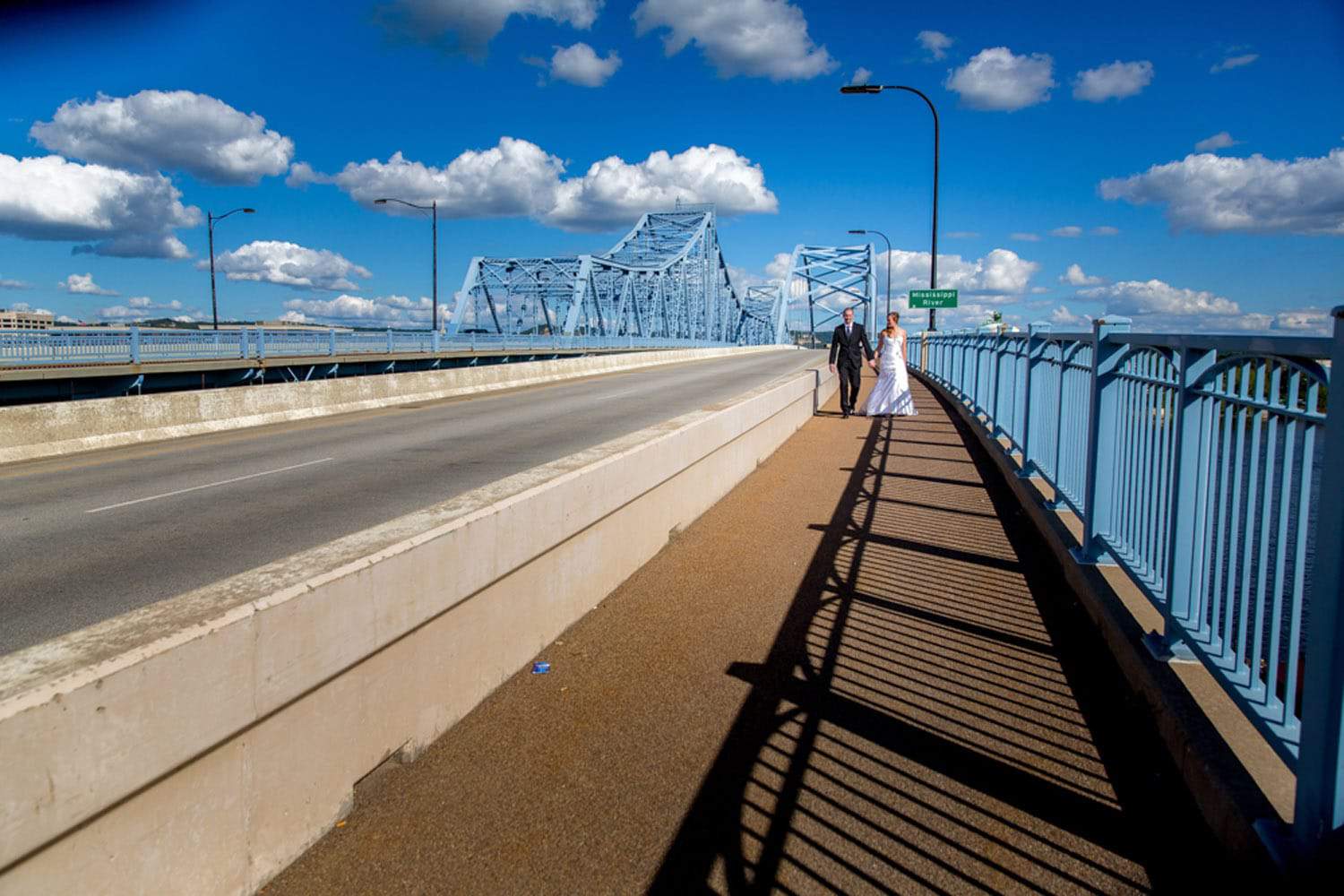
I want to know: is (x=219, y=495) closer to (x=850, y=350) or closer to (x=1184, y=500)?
(x=1184, y=500)

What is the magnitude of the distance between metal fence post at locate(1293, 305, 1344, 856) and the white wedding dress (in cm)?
1344

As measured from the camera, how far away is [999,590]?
6.11 m

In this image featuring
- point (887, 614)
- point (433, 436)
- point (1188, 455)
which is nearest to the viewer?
point (1188, 455)

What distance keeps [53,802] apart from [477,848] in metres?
1.34

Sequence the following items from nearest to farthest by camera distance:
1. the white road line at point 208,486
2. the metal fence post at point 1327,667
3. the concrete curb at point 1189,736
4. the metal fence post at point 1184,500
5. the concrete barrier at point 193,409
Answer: the metal fence post at point 1327,667 → the concrete curb at point 1189,736 → the metal fence post at point 1184,500 → the white road line at point 208,486 → the concrete barrier at point 193,409

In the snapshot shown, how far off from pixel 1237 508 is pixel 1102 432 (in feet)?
7.24

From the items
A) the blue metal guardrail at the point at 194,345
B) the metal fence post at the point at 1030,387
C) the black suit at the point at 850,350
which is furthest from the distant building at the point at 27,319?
the metal fence post at the point at 1030,387

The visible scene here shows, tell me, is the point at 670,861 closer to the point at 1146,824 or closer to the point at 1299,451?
the point at 1146,824

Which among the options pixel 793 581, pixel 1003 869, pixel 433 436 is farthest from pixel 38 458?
pixel 1003 869

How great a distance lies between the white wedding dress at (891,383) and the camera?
15.9 m

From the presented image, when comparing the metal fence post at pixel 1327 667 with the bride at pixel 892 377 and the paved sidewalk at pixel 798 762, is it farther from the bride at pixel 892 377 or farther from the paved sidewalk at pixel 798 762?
the bride at pixel 892 377

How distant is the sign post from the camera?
30.3 meters

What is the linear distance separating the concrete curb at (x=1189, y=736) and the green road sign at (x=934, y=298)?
1007 inches

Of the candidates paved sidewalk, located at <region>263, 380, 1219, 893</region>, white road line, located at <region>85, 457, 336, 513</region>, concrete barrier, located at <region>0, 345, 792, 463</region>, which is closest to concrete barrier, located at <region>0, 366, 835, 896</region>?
paved sidewalk, located at <region>263, 380, 1219, 893</region>
